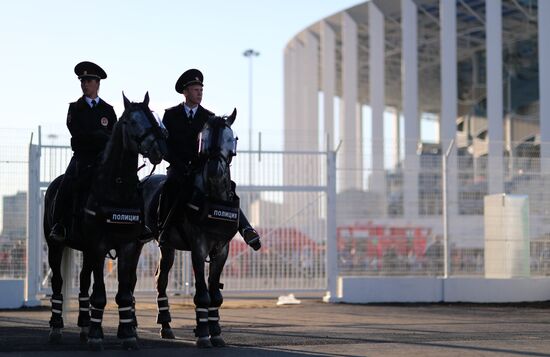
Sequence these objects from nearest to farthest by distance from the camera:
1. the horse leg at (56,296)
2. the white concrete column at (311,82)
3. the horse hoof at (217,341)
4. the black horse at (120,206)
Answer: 1. the black horse at (120,206)
2. the horse hoof at (217,341)
3. the horse leg at (56,296)
4. the white concrete column at (311,82)

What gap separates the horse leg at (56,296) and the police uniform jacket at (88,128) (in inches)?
49.5

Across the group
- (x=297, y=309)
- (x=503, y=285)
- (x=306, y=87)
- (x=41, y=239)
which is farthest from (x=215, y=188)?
(x=306, y=87)

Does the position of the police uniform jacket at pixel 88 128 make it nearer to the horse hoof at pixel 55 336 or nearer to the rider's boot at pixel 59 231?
the rider's boot at pixel 59 231

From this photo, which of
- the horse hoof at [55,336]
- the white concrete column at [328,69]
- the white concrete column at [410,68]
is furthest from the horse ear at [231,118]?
the white concrete column at [328,69]

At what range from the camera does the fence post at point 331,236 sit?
2039 centimetres

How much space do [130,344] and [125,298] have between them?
1.52 feet

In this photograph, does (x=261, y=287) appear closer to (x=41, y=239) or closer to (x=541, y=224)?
(x=41, y=239)

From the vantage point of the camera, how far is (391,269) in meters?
20.4

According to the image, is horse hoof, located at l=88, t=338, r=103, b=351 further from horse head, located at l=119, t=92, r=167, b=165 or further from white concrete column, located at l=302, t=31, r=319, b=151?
white concrete column, located at l=302, t=31, r=319, b=151

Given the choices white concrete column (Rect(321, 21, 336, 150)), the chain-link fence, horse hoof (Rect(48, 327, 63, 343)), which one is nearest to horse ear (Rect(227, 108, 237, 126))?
horse hoof (Rect(48, 327, 63, 343))

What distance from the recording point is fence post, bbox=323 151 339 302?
20.4m

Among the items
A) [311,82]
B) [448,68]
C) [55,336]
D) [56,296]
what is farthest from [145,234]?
[311,82]

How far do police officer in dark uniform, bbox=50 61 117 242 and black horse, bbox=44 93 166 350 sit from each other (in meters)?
0.21

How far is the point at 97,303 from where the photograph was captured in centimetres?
991
